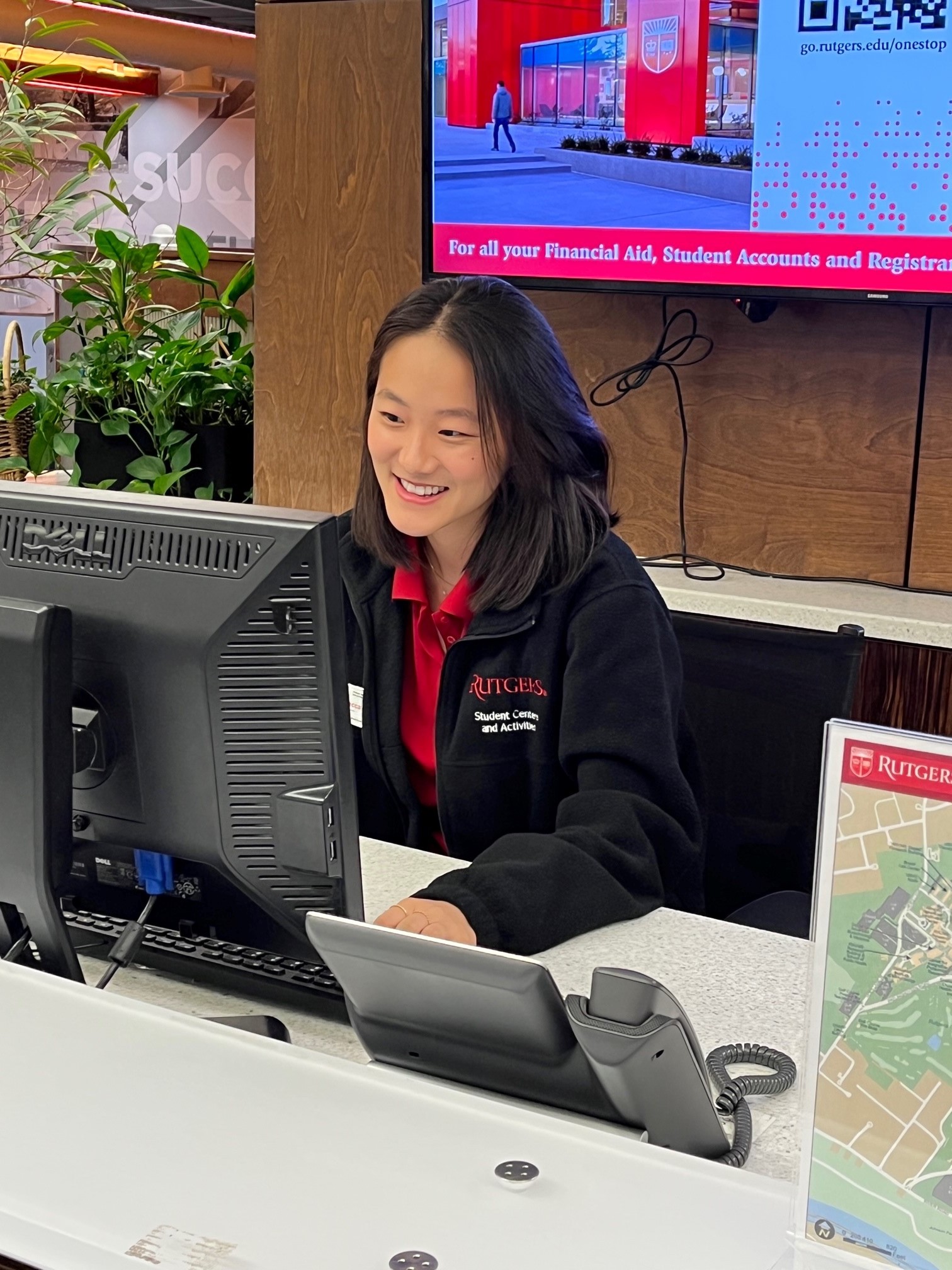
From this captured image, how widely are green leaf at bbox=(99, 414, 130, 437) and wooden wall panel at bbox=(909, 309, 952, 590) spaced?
150 cm

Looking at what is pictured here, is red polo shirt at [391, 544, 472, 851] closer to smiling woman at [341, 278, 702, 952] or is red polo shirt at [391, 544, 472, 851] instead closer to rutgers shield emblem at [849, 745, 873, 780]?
smiling woman at [341, 278, 702, 952]

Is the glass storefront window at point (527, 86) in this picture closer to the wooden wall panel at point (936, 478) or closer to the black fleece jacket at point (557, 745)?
the wooden wall panel at point (936, 478)

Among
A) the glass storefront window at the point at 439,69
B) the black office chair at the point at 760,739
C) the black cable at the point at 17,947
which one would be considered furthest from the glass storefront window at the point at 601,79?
the black cable at the point at 17,947

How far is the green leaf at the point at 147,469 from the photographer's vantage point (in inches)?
110

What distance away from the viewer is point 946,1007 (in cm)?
65

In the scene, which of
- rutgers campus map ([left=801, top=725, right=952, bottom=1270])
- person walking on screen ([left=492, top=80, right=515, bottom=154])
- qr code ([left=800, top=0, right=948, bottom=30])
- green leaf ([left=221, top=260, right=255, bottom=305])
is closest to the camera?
rutgers campus map ([left=801, top=725, right=952, bottom=1270])

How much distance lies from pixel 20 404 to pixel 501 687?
1706 millimetres

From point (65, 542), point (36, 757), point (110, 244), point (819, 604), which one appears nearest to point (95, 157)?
point (110, 244)

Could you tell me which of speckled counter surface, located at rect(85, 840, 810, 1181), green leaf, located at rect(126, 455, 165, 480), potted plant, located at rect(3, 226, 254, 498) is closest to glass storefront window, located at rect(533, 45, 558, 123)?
potted plant, located at rect(3, 226, 254, 498)

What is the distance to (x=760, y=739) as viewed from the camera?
1633mm

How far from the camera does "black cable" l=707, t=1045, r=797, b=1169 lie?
893 mm

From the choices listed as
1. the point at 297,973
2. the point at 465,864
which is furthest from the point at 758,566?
the point at 297,973

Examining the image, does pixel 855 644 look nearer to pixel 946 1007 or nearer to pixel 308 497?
pixel 946 1007

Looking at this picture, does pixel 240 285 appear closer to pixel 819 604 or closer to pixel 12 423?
pixel 12 423
